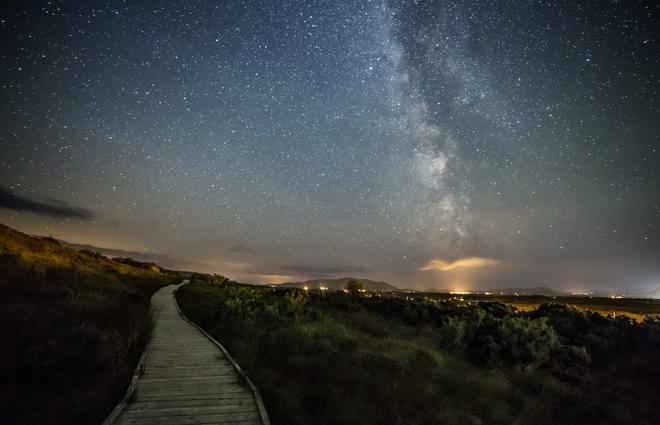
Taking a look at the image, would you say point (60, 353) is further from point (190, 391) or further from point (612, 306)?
point (612, 306)

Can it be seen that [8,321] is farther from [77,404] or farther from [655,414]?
[655,414]

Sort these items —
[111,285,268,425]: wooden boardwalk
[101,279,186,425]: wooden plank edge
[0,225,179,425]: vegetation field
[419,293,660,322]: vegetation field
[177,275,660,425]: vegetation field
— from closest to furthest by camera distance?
1. [101,279,186,425]: wooden plank edge
2. [111,285,268,425]: wooden boardwalk
3. [0,225,179,425]: vegetation field
4. [177,275,660,425]: vegetation field
5. [419,293,660,322]: vegetation field

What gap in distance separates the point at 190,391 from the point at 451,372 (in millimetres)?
7152

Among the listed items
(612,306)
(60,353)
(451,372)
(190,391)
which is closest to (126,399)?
(190,391)

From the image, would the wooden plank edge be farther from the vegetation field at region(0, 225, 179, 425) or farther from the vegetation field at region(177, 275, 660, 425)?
the vegetation field at region(177, 275, 660, 425)

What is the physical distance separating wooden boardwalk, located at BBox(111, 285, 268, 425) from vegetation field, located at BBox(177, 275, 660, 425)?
0.53 metres

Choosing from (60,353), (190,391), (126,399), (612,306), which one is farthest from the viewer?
(612,306)

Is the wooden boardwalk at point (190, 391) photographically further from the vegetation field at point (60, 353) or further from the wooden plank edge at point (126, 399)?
the vegetation field at point (60, 353)

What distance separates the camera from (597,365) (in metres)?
14.1

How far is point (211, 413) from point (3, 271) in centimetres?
1450

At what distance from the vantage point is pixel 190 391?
24.1 ft

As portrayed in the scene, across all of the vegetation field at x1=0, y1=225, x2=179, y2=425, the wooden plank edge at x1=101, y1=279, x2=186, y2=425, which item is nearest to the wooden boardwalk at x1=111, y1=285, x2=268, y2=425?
the wooden plank edge at x1=101, y1=279, x2=186, y2=425

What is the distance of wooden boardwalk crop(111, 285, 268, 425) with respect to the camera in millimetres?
6074

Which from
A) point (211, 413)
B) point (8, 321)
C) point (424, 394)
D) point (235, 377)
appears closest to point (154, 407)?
point (211, 413)
